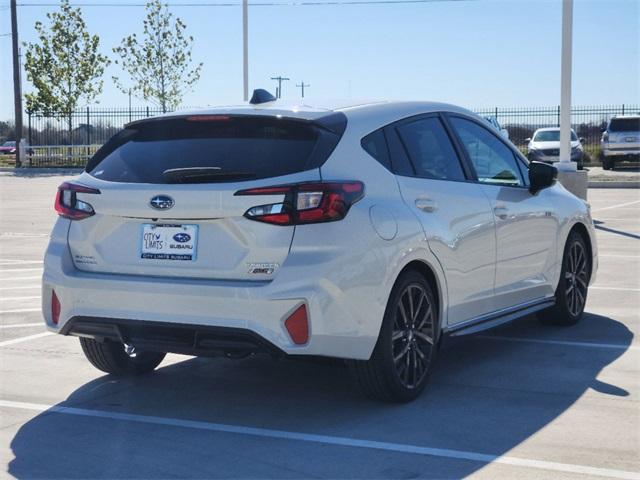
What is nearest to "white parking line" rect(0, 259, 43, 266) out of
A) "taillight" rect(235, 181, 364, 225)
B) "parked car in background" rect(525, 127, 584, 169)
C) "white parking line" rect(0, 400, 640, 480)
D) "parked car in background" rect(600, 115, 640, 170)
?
"white parking line" rect(0, 400, 640, 480)

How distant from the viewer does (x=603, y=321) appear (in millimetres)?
8430

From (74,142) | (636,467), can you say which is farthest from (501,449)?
(74,142)

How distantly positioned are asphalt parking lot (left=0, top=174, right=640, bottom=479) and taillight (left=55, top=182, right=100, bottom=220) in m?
1.07

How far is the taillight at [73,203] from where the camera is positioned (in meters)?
5.70

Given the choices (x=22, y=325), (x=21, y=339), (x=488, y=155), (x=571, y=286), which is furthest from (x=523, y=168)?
(x=22, y=325)

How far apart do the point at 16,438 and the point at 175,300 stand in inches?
41.1

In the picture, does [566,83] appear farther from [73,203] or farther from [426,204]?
[73,203]

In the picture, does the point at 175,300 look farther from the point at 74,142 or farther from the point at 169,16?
the point at 169,16

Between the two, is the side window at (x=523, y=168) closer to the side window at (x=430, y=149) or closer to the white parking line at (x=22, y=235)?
the side window at (x=430, y=149)

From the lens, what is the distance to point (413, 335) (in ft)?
19.3

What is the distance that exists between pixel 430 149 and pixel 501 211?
31.6 inches

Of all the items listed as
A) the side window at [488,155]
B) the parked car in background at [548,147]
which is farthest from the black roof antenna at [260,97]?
the parked car in background at [548,147]

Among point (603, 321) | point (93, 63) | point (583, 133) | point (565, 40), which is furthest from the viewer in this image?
point (93, 63)

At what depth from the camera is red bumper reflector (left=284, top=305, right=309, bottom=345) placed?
5.14 m
